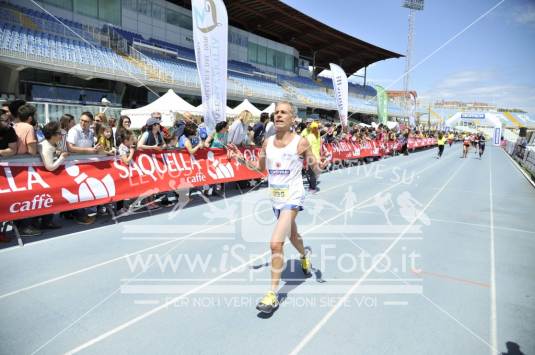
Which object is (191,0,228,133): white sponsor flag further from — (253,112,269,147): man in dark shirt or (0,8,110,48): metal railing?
(0,8,110,48): metal railing

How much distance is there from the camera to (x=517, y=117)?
79.9 m

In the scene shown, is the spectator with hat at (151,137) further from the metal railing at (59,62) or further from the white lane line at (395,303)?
the metal railing at (59,62)

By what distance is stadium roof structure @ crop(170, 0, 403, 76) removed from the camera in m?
32.8

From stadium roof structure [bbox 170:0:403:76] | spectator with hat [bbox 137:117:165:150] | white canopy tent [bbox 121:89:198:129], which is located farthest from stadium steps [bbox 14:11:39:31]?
spectator with hat [bbox 137:117:165:150]

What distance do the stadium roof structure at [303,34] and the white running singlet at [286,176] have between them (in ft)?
97.9

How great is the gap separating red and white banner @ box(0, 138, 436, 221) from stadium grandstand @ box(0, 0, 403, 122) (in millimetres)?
7756

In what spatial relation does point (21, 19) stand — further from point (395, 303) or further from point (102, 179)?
point (395, 303)

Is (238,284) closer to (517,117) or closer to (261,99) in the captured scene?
(261,99)

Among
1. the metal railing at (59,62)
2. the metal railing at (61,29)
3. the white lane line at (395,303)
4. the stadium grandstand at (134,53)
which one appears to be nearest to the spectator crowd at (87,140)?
the white lane line at (395,303)

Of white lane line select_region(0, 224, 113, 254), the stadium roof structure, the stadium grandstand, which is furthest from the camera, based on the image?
the stadium roof structure

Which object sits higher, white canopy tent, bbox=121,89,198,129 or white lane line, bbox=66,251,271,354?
white canopy tent, bbox=121,89,198,129

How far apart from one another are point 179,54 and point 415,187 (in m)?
23.3

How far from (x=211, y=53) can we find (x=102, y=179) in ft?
14.5

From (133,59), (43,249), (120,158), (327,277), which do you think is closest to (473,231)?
(327,277)
